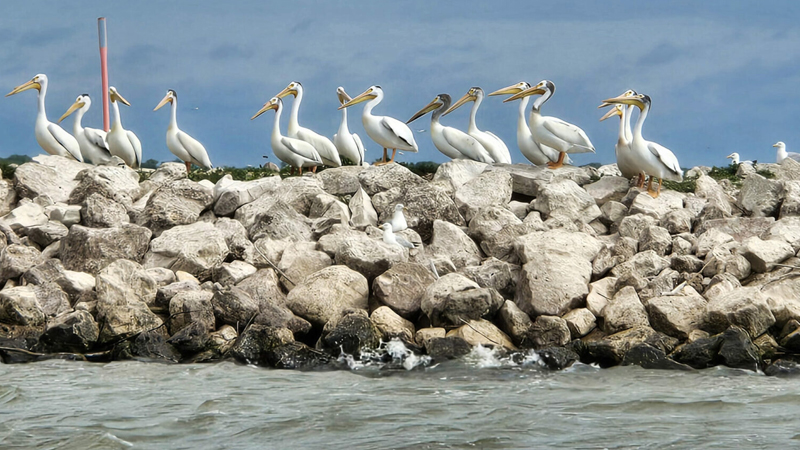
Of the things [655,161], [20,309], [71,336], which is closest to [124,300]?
[71,336]

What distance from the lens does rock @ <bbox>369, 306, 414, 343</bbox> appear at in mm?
10516

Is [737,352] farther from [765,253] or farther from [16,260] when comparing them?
[16,260]

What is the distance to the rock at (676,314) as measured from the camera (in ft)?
34.1

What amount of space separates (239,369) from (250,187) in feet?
18.3

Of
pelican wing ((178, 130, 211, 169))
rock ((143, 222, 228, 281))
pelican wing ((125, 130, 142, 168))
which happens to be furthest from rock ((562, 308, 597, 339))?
pelican wing ((125, 130, 142, 168))

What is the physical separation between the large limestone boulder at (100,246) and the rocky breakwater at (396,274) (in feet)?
0.07

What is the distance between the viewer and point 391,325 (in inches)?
417

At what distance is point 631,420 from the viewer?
809 cm

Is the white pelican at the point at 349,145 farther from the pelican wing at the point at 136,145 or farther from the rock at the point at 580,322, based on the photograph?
the rock at the point at 580,322

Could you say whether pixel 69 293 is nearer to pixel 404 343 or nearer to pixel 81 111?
pixel 404 343

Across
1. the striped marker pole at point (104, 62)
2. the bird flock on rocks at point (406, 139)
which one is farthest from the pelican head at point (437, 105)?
the striped marker pole at point (104, 62)

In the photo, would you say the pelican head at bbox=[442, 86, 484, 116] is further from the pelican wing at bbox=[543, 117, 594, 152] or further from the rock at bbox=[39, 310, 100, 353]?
the rock at bbox=[39, 310, 100, 353]

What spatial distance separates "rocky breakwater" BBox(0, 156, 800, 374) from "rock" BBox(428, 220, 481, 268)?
0.10 feet

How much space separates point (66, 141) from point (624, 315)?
12.9 meters
